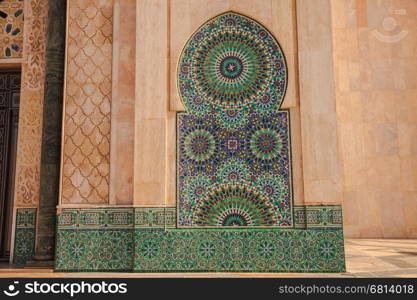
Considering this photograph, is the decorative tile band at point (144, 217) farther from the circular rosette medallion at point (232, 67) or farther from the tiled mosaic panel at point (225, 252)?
the circular rosette medallion at point (232, 67)

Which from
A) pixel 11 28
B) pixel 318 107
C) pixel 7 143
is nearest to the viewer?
pixel 318 107

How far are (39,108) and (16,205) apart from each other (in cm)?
105

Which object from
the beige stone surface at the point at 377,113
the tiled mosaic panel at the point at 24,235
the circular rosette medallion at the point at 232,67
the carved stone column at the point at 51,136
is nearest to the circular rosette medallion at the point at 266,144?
the circular rosette medallion at the point at 232,67

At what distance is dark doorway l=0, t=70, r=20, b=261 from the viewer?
15.8 feet

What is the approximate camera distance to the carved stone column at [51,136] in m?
4.20

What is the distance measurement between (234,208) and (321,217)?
78cm

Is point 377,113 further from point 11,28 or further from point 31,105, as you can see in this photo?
point 11,28

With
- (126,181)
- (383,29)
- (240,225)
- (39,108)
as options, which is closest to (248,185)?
(240,225)

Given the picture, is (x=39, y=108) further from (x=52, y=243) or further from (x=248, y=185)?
(x=248, y=185)

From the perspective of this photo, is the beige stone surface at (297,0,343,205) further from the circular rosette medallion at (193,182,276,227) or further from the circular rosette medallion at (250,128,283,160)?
the circular rosette medallion at (193,182,276,227)

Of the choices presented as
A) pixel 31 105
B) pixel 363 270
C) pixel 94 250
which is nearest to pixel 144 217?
pixel 94 250

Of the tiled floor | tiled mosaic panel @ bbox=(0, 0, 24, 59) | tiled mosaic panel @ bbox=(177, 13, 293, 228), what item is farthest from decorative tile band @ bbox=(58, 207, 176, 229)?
tiled mosaic panel @ bbox=(0, 0, 24, 59)

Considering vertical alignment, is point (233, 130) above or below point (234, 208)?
above

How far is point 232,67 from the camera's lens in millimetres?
4137
